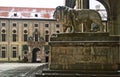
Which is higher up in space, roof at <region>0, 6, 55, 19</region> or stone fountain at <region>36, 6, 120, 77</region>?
roof at <region>0, 6, 55, 19</region>

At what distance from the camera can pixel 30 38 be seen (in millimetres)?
85438

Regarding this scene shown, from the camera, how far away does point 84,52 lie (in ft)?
57.3

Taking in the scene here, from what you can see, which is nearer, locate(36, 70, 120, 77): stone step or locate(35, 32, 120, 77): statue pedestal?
locate(36, 70, 120, 77): stone step

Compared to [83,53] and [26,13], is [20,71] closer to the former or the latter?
[83,53]

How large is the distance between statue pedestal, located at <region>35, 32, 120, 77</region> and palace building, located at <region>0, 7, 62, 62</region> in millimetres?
65817

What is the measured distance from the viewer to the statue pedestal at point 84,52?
677 inches

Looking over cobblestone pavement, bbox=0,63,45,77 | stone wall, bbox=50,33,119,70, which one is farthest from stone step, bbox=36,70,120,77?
cobblestone pavement, bbox=0,63,45,77

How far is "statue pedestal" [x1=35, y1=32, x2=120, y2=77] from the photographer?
17.2m

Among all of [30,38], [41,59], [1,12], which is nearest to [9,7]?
[1,12]

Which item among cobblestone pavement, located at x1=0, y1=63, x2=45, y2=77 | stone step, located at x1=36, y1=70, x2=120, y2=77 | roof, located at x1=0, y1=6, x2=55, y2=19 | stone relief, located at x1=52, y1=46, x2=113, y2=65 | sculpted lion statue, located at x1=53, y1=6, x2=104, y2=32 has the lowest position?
cobblestone pavement, located at x1=0, y1=63, x2=45, y2=77

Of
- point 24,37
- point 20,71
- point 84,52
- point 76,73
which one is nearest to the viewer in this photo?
point 76,73

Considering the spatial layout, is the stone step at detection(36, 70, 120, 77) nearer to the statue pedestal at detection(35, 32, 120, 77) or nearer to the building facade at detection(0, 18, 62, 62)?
the statue pedestal at detection(35, 32, 120, 77)

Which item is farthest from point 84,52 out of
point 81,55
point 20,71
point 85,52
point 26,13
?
point 26,13

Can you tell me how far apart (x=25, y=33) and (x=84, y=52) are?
228ft
